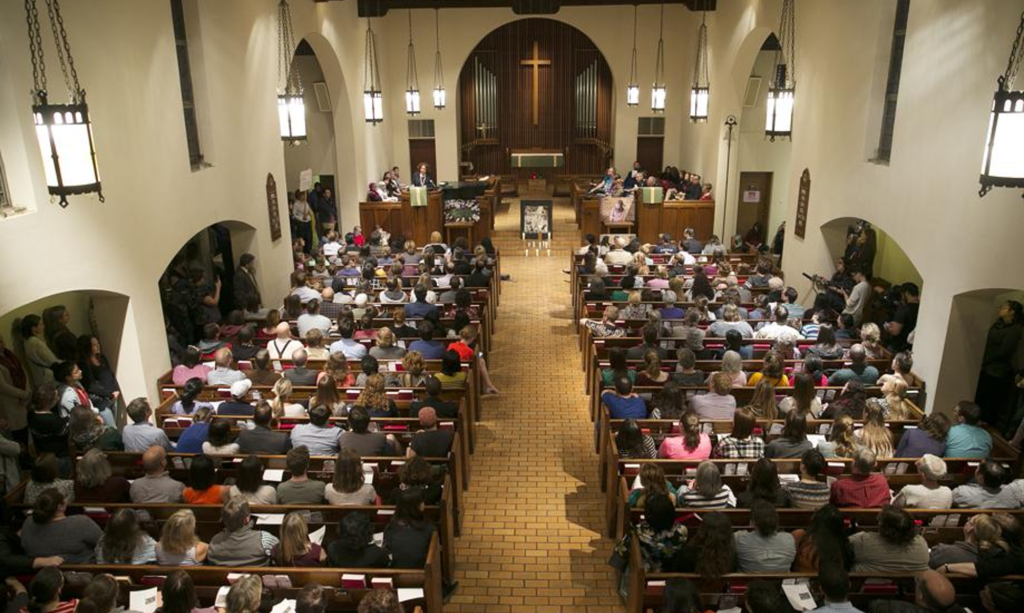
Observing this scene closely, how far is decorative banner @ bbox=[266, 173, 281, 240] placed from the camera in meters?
11.7

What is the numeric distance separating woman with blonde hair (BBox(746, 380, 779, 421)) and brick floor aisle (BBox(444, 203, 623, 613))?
5.88 feet

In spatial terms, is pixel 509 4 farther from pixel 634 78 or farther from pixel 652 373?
pixel 652 373

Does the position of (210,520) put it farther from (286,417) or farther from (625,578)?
(625,578)

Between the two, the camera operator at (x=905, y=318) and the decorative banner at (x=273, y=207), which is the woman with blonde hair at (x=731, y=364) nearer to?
the camera operator at (x=905, y=318)

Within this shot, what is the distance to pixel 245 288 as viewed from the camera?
34.8 feet

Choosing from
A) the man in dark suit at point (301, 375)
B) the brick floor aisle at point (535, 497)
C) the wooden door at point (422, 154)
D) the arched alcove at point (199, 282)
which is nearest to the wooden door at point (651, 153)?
the wooden door at point (422, 154)

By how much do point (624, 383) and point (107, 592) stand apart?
4595mm

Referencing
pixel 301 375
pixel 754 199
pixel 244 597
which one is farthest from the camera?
pixel 754 199

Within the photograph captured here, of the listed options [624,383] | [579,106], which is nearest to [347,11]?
[579,106]

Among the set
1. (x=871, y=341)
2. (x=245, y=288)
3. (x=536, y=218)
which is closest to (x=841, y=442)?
(x=871, y=341)

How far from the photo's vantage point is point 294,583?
15.1 ft

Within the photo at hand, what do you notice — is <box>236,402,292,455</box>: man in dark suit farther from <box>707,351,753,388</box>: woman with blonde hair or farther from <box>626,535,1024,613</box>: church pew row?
<box>707,351,753,388</box>: woman with blonde hair

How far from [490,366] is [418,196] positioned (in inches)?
272

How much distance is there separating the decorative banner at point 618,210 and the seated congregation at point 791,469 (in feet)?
21.7
